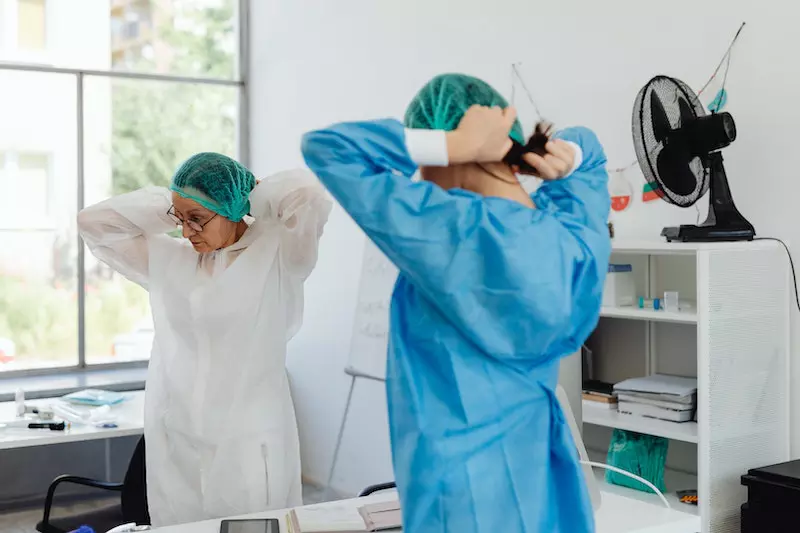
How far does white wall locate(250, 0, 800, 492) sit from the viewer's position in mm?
3033

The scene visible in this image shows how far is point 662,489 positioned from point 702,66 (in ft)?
4.72

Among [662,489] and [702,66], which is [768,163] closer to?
[702,66]

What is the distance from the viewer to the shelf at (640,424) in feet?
9.36

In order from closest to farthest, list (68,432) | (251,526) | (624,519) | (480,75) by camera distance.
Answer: (251,526) → (624,519) → (68,432) → (480,75)

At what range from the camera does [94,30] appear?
18.0ft

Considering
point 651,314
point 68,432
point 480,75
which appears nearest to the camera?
point 651,314

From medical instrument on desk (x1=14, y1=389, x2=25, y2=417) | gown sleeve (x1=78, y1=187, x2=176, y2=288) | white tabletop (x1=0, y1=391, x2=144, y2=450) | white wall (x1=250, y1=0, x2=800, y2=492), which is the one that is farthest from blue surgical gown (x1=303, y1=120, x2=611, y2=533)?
medical instrument on desk (x1=14, y1=389, x2=25, y2=417)

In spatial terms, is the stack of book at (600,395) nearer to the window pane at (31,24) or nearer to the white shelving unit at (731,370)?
the white shelving unit at (731,370)

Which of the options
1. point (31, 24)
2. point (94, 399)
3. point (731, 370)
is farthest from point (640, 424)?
point (31, 24)

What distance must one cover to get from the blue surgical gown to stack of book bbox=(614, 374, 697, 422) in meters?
1.64

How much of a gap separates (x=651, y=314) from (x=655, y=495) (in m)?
0.59

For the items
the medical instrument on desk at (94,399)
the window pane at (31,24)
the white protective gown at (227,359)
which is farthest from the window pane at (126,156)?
the white protective gown at (227,359)

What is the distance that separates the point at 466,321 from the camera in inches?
52.8

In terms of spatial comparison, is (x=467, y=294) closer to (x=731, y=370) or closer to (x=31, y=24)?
(x=731, y=370)
